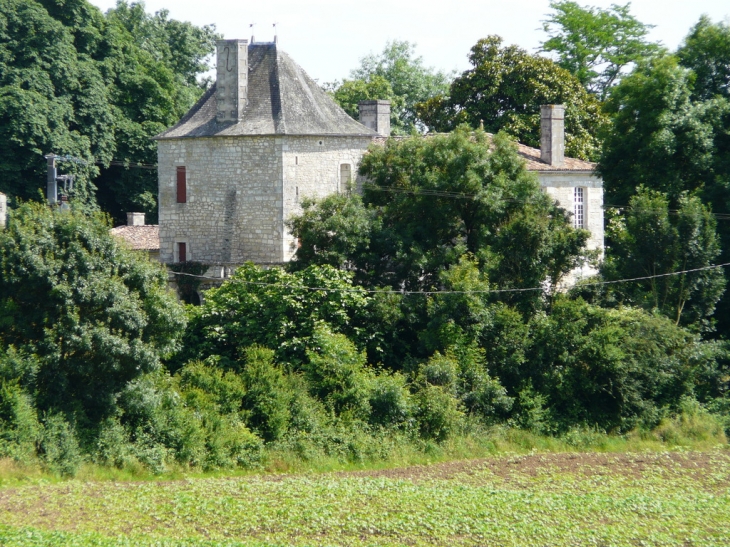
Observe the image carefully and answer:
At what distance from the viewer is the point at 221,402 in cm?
2647

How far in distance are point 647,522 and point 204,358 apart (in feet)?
41.7

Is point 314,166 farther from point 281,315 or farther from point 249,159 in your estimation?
point 281,315

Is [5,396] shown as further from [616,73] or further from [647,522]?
[616,73]

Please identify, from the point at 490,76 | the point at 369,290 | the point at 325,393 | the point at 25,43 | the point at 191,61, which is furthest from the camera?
the point at 191,61

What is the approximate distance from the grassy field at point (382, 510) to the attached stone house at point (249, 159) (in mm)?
11201

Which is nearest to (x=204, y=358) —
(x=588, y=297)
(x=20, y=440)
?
(x=20, y=440)

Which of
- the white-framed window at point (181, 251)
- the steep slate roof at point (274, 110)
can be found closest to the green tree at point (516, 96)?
the steep slate roof at point (274, 110)

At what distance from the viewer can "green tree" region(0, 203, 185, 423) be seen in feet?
74.7

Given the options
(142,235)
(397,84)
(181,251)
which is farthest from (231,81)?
(397,84)

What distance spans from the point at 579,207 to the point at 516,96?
8.40 metres

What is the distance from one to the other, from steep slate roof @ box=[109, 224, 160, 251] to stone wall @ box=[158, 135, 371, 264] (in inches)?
254

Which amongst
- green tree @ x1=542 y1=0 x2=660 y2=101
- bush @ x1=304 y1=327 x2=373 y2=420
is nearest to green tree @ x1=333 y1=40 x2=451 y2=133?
green tree @ x1=542 y1=0 x2=660 y2=101

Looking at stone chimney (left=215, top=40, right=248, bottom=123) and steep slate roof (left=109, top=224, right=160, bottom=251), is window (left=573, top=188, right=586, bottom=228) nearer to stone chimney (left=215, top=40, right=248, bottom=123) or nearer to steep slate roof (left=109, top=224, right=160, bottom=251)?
stone chimney (left=215, top=40, right=248, bottom=123)

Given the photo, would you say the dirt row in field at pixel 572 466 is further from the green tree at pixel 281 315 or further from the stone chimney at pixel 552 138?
the stone chimney at pixel 552 138
